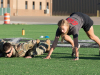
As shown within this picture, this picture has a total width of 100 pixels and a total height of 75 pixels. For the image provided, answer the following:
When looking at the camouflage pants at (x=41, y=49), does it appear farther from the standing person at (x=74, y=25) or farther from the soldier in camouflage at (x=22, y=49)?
the standing person at (x=74, y=25)

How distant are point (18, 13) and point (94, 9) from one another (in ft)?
58.7

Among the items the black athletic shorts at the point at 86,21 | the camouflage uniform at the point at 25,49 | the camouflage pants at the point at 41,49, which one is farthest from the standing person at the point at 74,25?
the camouflage pants at the point at 41,49

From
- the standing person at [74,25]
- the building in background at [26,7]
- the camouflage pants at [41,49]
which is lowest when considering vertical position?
the camouflage pants at [41,49]

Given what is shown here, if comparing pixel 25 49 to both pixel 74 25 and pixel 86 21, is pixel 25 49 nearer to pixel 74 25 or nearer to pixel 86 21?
pixel 74 25

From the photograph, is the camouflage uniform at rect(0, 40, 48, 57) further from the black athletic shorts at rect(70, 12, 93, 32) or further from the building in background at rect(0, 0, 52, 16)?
the building in background at rect(0, 0, 52, 16)

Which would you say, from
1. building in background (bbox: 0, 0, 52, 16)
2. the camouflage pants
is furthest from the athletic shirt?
building in background (bbox: 0, 0, 52, 16)

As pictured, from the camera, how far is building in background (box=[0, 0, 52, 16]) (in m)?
59.3

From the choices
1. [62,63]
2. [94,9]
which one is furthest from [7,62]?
[94,9]

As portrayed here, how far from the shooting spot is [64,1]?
65.4m

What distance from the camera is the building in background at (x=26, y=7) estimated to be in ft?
195

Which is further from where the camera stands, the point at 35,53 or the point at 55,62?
the point at 35,53

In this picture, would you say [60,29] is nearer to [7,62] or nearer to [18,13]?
[7,62]

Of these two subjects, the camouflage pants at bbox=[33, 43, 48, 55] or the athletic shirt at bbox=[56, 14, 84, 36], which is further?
the camouflage pants at bbox=[33, 43, 48, 55]

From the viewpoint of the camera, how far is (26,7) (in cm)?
6262
